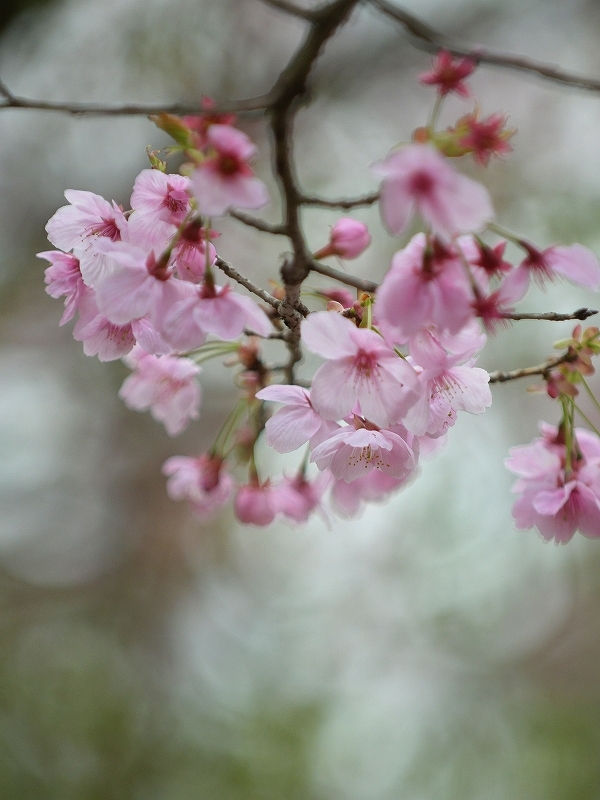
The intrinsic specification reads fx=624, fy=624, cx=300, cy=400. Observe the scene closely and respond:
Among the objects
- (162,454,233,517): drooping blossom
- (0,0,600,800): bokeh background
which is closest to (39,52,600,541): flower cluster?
(162,454,233,517): drooping blossom

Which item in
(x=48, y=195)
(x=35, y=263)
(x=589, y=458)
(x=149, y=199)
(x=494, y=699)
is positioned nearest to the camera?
(x=149, y=199)

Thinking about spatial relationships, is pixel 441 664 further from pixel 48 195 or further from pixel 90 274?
pixel 90 274

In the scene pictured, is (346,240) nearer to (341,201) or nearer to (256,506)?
(341,201)

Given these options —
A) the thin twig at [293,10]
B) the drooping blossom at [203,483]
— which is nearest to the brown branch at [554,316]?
the thin twig at [293,10]

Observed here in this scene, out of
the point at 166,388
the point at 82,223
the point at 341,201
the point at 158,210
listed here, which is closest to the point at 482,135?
the point at 341,201

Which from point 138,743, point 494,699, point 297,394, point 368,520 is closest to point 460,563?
point 368,520

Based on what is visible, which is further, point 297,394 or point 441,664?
point 441,664

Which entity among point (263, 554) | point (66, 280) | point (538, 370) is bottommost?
point (66, 280)
